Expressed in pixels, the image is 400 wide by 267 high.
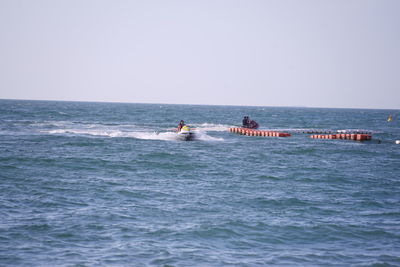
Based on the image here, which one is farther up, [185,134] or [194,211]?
[185,134]

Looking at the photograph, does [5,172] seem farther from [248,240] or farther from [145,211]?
[248,240]

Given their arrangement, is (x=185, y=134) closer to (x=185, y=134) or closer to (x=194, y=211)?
(x=185, y=134)

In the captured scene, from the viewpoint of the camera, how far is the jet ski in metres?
37.0

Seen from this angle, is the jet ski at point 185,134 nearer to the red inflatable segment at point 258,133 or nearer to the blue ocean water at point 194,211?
the blue ocean water at point 194,211

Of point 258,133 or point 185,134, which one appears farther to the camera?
point 258,133

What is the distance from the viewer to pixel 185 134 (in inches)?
1458

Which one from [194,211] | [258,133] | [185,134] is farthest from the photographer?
[258,133]

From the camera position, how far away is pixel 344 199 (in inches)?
658

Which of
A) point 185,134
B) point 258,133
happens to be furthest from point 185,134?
point 258,133

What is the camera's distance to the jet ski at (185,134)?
1458 inches

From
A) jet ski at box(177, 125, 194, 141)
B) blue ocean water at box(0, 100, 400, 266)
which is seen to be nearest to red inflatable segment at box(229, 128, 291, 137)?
jet ski at box(177, 125, 194, 141)

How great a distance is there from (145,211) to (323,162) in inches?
627

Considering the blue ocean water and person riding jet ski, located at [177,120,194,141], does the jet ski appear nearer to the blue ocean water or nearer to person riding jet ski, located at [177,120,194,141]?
person riding jet ski, located at [177,120,194,141]

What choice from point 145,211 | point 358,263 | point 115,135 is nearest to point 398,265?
point 358,263
